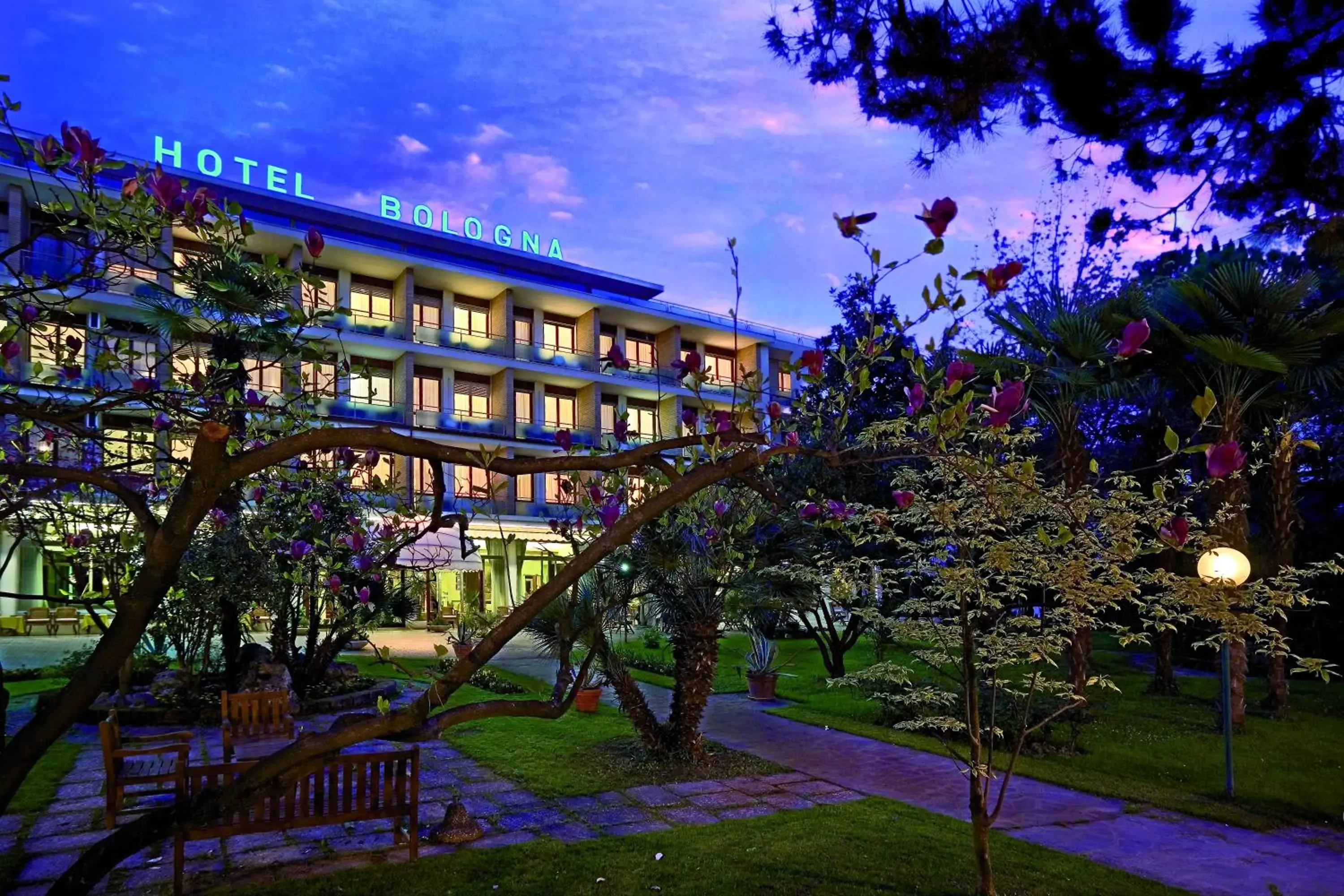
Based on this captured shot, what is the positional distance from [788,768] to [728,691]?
269 inches

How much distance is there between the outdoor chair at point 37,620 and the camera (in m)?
25.3

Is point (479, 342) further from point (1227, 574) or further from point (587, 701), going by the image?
point (1227, 574)

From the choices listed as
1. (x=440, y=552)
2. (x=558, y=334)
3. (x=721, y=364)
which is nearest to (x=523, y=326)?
(x=558, y=334)

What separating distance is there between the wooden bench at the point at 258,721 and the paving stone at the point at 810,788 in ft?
17.2

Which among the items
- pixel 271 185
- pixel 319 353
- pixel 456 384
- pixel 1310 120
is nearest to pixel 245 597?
pixel 319 353

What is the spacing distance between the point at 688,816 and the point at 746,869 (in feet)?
5.13

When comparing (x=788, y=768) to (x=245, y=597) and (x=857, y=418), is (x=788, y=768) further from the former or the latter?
(x=857, y=418)

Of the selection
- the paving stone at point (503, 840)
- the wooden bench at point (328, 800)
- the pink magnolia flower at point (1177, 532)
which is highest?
the pink magnolia flower at point (1177, 532)

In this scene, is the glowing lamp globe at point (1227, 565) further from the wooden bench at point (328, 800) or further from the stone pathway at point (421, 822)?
the wooden bench at point (328, 800)

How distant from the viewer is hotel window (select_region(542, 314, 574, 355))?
1518 inches

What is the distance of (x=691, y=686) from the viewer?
10.1 metres

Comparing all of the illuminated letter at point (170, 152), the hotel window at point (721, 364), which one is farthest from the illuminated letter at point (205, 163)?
the hotel window at point (721, 364)

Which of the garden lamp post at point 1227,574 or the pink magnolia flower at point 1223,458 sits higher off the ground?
the pink magnolia flower at point 1223,458

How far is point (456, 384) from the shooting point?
119ft
